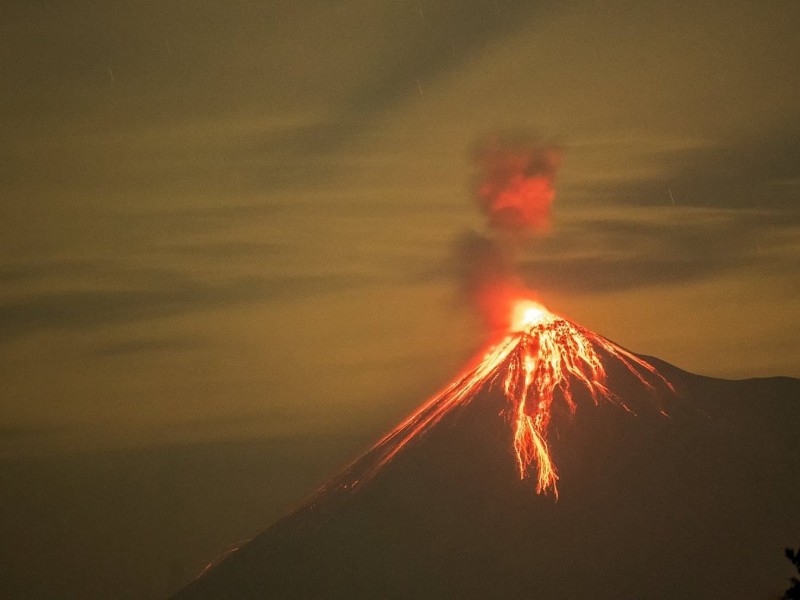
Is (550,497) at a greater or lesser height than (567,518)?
greater

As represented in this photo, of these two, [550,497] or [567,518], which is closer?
[567,518]

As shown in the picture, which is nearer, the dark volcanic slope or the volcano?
the dark volcanic slope

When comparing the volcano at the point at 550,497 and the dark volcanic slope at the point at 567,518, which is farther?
the volcano at the point at 550,497
